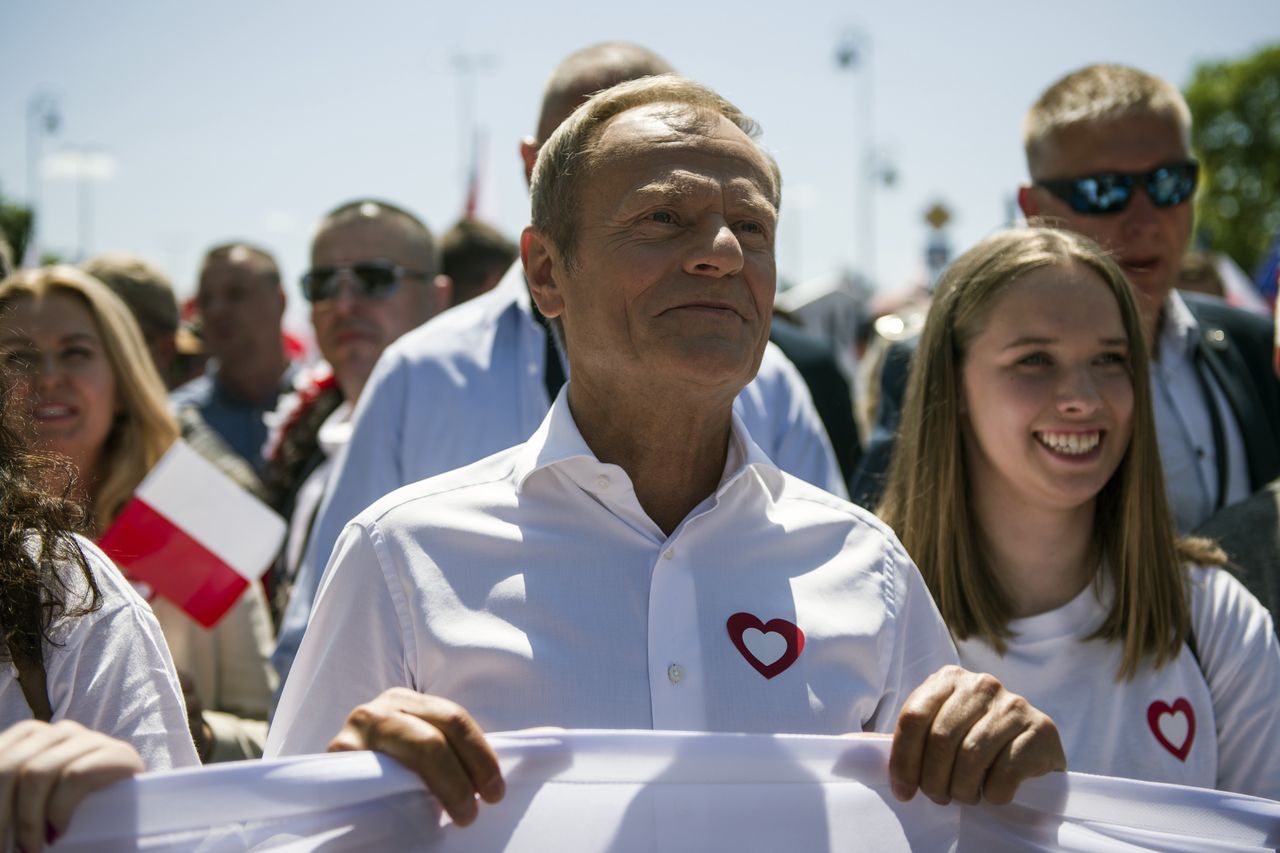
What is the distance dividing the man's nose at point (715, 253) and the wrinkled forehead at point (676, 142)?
127mm

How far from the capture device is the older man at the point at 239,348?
22.1 feet

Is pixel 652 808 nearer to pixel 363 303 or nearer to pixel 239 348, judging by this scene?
pixel 363 303

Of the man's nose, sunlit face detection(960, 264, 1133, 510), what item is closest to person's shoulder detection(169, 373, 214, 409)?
sunlit face detection(960, 264, 1133, 510)

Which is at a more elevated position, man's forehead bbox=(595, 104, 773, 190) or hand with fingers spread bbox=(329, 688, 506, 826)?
man's forehead bbox=(595, 104, 773, 190)

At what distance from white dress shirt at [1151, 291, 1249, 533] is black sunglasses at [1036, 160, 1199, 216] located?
374 millimetres

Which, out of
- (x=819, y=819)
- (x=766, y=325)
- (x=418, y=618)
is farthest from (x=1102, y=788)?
(x=418, y=618)

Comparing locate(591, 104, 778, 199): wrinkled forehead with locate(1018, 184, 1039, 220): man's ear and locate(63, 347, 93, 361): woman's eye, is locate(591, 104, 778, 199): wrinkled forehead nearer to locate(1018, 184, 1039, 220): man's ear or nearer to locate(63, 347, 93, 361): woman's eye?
locate(1018, 184, 1039, 220): man's ear

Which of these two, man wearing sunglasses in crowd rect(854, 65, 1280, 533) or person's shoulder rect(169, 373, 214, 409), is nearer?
man wearing sunglasses in crowd rect(854, 65, 1280, 533)

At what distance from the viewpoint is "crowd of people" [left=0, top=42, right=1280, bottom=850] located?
2.03 metres

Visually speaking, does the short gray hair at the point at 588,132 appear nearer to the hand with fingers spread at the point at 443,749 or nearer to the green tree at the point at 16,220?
the hand with fingers spread at the point at 443,749

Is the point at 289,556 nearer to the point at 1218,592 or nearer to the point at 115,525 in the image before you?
the point at 115,525

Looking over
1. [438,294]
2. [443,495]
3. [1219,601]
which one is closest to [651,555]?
[443,495]

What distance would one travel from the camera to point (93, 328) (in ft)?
14.1

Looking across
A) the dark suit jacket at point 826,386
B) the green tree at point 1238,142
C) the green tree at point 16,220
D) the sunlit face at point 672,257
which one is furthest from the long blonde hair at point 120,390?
the green tree at point 1238,142
